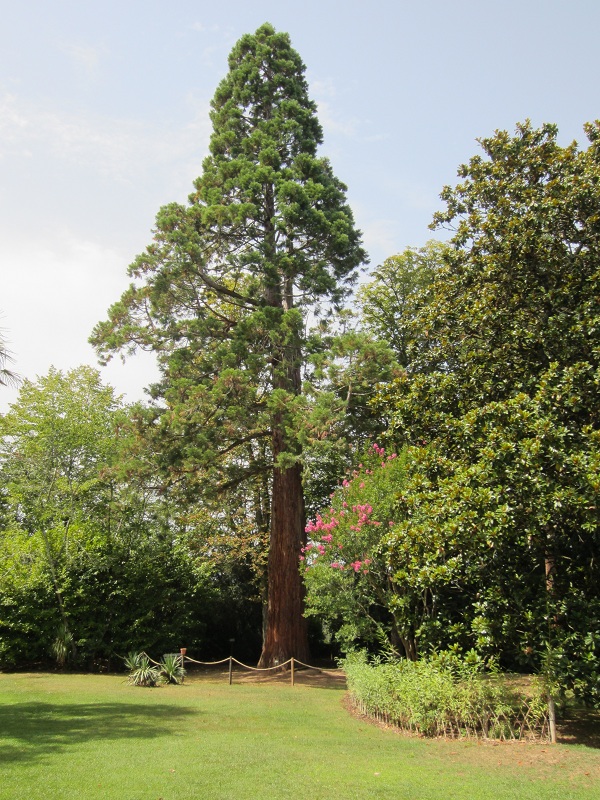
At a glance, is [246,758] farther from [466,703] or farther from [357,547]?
[357,547]

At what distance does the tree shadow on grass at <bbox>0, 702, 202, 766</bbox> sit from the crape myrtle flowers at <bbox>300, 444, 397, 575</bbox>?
12.8 feet

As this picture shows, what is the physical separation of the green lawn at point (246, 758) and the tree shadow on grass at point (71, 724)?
2 centimetres

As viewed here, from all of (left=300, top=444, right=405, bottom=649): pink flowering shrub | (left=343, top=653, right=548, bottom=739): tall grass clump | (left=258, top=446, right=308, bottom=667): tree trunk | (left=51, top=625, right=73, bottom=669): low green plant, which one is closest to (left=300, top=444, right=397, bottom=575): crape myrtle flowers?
(left=300, top=444, right=405, bottom=649): pink flowering shrub

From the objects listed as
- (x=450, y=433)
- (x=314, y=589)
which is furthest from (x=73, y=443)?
(x=450, y=433)

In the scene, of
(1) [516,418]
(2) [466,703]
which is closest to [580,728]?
(2) [466,703]

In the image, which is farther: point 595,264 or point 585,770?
point 595,264

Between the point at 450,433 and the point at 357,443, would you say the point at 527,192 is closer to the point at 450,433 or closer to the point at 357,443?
the point at 450,433

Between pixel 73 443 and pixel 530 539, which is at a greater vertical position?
pixel 73 443

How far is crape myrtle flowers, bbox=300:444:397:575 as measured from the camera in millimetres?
11734

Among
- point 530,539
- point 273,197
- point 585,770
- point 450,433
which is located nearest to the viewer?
point 585,770

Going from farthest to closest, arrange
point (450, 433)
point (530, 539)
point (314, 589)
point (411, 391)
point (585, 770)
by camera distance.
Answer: point (314, 589)
point (411, 391)
point (450, 433)
point (530, 539)
point (585, 770)

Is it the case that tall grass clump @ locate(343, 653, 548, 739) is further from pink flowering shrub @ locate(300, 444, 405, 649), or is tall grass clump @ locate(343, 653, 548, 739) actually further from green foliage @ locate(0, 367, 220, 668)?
green foliage @ locate(0, 367, 220, 668)

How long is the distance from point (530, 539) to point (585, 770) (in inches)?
105

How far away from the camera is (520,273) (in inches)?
388
